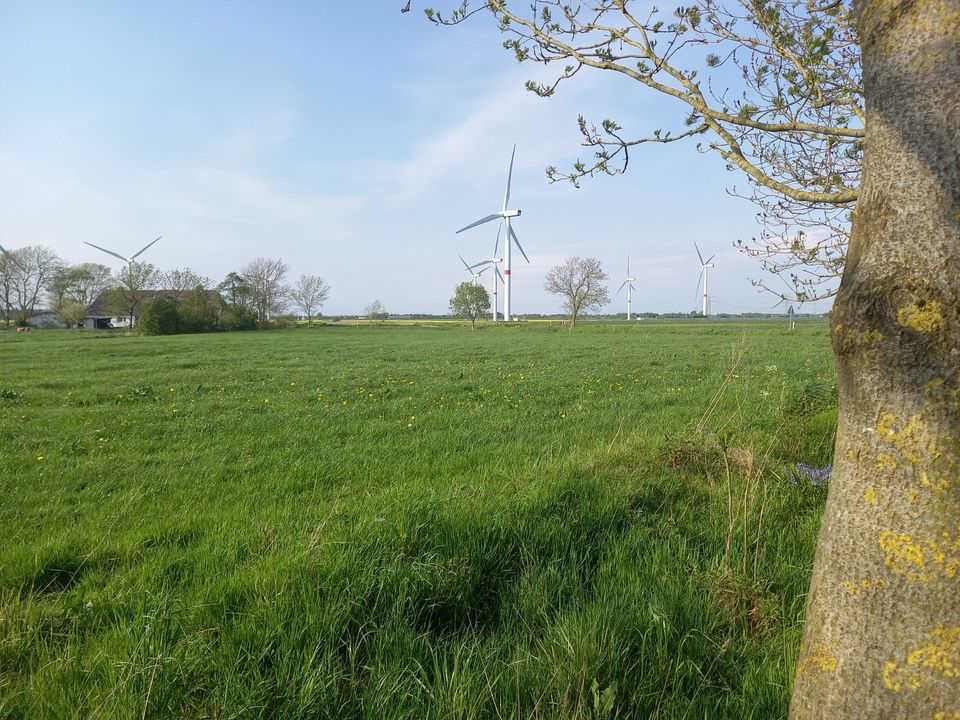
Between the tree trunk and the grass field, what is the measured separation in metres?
1.01

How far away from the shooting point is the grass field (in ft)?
7.80

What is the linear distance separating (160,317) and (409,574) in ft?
220

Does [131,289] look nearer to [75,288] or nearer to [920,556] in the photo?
[75,288]

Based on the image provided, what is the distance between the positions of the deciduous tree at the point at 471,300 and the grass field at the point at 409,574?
9891 centimetres

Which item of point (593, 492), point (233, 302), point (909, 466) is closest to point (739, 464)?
point (593, 492)

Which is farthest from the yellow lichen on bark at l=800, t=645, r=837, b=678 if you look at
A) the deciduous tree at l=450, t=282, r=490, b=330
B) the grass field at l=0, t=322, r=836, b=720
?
the deciduous tree at l=450, t=282, r=490, b=330

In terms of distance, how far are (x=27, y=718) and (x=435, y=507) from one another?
2.54 metres

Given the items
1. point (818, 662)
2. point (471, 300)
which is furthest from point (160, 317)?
point (818, 662)

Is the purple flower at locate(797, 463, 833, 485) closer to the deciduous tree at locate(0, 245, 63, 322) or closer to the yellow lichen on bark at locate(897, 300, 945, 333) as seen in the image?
the yellow lichen on bark at locate(897, 300, 945, 333)

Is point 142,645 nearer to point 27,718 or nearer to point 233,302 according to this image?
point 27,718

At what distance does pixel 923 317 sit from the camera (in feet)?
4.89

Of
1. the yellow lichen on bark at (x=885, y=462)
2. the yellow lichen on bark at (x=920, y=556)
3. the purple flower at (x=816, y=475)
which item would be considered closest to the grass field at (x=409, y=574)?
the purple flower at (x=816, y=475)

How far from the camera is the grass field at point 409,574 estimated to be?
7.80 feet

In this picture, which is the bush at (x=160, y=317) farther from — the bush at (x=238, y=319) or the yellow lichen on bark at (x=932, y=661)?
the yellow lichen on bark at (x=932, y=661)
